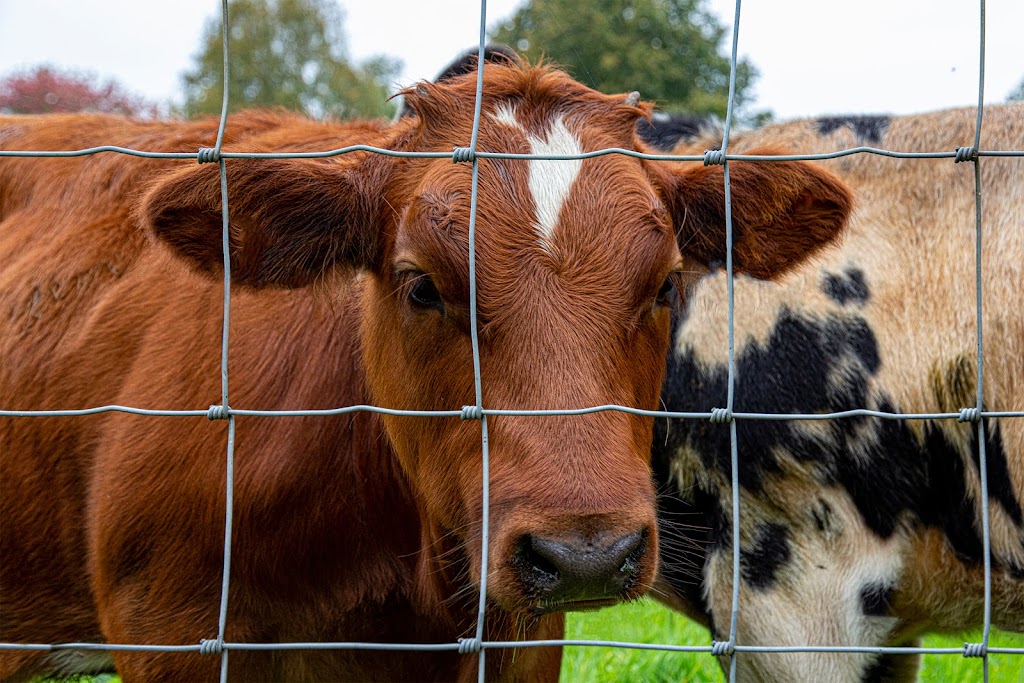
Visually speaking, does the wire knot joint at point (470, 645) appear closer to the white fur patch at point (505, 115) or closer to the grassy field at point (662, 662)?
the white fur patch at point (505, 115)

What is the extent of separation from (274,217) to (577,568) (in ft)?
3.96

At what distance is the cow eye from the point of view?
2.58 metres

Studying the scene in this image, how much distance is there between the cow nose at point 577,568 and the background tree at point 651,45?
19794 millimetres

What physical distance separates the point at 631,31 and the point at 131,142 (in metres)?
20.1

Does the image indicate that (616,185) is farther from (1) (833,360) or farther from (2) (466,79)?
(1) (833,360)

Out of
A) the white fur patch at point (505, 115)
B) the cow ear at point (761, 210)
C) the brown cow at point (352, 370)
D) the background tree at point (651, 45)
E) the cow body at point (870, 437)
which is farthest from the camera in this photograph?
the background tree at point (651, 45)

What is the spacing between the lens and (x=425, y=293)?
261cm

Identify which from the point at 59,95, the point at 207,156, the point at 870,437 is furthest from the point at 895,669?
the point at 59,95

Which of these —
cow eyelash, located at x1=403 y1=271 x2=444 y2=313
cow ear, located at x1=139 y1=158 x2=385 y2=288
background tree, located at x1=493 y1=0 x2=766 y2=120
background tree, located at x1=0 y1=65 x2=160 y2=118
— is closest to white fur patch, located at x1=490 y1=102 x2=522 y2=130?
cow ear, located at x1=139 y1=158 x2=385 y2=288

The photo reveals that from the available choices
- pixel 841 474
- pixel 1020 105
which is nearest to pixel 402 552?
pixel 841 474

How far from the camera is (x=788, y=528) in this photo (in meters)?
3.77

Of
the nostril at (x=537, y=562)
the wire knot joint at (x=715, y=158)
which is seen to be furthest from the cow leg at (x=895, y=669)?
the wire knot joint at (x=715, y=158)

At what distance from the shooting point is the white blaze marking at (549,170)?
2.46m

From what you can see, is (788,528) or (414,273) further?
(788,528)
